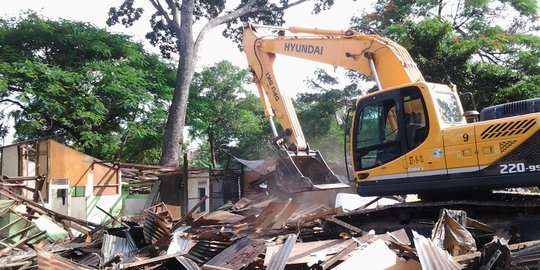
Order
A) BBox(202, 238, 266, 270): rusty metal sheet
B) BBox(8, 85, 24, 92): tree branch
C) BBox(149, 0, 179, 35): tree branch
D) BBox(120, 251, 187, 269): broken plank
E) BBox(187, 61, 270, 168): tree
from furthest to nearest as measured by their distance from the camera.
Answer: BBox(187, 61, 270, 168): tree
BBox(149, 0, 179, 35): tree branch
BBox(8, 85, 24, 92): tree branch
BBox(120, 251, 187, 269): broken plank
BBox(202, 238, 266, 270): rusty metal sheet

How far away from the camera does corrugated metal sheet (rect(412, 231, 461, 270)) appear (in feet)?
12.1

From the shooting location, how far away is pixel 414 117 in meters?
6.23

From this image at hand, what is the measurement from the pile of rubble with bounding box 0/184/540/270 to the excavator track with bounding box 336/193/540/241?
0.72 feet

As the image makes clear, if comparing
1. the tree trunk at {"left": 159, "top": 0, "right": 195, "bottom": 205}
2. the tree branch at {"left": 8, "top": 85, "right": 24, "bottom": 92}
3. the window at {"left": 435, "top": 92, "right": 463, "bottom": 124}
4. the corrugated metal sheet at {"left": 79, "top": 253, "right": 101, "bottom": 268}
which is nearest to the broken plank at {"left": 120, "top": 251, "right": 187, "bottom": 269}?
the corrugated metal sheet at {"left": 79, "top": 253, "right": 101, "bottom": 268}

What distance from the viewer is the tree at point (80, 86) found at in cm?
1439

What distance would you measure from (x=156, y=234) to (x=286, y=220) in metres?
2.04

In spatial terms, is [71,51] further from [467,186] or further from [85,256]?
[467,186]

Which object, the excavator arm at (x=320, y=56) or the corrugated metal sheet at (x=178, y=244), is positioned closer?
the corrugated metal sheet at (x=178, y=244)

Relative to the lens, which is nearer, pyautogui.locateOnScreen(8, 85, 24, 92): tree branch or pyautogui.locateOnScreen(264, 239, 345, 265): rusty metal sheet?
pyautogui.locateOnScreen(264, 239, 345, 265): rusty metal sheet

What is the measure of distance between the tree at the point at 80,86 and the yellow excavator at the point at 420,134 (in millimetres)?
9258

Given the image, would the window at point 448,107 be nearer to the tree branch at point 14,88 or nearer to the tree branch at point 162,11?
the tree branch at point 14,88

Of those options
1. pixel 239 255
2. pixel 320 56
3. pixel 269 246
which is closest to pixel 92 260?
pixel 239 255

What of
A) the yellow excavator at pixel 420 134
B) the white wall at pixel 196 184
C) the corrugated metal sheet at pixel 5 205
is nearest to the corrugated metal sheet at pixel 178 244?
the yellow excavator at pixel 420 134

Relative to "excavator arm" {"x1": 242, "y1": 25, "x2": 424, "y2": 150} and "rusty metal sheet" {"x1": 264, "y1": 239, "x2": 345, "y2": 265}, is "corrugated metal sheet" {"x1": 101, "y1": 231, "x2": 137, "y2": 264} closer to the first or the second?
"rusty metal sheet" {"x1": 264, "y1": 239, "x2": 345, "y2": 265}
